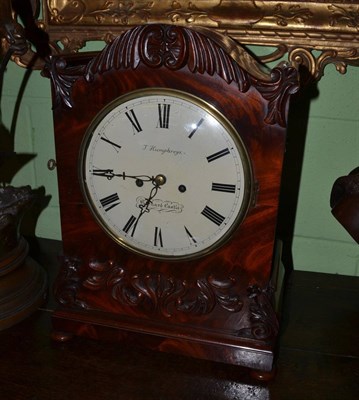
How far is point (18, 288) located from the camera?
1021mm

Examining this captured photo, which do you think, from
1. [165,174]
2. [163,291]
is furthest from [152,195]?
[163,291]

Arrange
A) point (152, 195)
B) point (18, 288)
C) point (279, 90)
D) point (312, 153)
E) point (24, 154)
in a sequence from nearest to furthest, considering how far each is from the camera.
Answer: point (279, 90)
point (152, 195)
point (18, 288)
point (312, 153)
point (24, 154)

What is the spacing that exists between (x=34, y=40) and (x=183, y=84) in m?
0.56

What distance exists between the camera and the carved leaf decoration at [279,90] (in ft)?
2.50

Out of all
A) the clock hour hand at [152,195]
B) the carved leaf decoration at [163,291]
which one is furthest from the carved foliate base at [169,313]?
the clock hour hand at [152,195]

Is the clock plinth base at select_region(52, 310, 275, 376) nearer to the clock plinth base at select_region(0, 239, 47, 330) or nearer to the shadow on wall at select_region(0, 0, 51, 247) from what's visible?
the clock plinth base at select_region(0, 239, 47, 330)

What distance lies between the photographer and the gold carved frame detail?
1.02 meters

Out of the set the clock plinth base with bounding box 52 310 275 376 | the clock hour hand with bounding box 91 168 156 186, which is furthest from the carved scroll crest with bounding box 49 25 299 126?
the clock plinth base with bounding box 52 310 275 376

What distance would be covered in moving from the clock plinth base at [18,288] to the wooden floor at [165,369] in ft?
0.06

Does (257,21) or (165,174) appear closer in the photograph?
(165,174)

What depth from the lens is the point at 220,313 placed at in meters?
0.90

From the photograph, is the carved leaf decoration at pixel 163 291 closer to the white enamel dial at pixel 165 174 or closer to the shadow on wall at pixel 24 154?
the white enamel dial at pixel 165 174

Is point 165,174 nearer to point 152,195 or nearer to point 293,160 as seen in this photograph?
point 152,195

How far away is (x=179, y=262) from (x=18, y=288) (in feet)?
1.11
